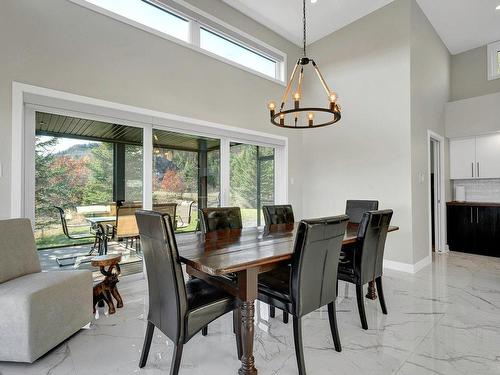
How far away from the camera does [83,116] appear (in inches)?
119

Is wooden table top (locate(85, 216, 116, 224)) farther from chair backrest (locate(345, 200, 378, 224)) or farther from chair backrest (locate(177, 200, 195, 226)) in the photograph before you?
chair backrest (locate(345, 200, 378, 224))

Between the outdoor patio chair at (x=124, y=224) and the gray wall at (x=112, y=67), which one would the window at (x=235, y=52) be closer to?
the gray wall at (x=112, y=67)

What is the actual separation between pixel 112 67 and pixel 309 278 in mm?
3079

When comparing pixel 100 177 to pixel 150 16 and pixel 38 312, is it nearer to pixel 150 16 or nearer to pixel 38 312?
pixel 38 312

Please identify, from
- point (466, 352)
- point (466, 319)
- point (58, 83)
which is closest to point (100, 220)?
point (58, 83)

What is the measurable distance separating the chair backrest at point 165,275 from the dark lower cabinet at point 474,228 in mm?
5593

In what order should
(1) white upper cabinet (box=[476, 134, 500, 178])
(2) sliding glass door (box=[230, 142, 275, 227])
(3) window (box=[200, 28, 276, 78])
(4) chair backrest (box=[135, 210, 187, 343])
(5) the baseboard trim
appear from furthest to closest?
(1) white upper cabinet (box=[476, 134, 500, 178])
(2) sliding glass door (box=[230, 142, 275, 227])
(3) window (box=[200, 28, 276, 78])
(5) the baseboard trim
(4) chair backrest (box=[135, 210, 187, 343])

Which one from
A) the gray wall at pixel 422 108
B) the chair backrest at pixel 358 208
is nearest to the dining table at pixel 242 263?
the chair backrest at pixel 358 208

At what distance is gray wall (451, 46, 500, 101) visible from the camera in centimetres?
524

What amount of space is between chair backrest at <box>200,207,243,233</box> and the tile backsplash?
492 cm

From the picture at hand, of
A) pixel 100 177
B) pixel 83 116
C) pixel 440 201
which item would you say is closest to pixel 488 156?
pixel 440 201

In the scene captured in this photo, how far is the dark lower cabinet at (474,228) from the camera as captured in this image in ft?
15.6

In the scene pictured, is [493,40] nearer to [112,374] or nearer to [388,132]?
[388,132]

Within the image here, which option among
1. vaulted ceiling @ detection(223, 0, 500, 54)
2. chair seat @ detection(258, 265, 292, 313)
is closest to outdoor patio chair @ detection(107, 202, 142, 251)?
chair seat @ detection(258, 265, 292, 313)
